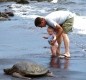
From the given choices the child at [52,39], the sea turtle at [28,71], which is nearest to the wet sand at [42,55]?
the sea turtle at [28,71]

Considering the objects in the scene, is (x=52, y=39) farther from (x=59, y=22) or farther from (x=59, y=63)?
(x=59, y=63)

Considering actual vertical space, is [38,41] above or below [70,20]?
below

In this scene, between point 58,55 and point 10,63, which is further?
point 58,55

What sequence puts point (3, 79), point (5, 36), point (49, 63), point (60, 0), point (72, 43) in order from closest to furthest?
point (3, 79) < point (49, 63) < point (72, 43) < point (5, 36) < point (60, 0)

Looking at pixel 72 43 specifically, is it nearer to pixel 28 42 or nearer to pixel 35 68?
pixel 28 42

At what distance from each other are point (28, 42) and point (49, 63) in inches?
150

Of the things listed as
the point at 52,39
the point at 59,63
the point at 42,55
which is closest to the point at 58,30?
the point at 52,39

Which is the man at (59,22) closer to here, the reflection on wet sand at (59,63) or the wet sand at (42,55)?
the reflection on wet sand at (59,63)

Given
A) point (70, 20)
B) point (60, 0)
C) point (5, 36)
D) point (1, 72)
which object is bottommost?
point (60, 0)

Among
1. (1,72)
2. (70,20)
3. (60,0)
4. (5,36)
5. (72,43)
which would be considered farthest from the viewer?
(60,0)

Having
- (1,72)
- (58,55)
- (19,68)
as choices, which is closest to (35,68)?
(19,68)

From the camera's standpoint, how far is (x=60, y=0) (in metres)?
53.3

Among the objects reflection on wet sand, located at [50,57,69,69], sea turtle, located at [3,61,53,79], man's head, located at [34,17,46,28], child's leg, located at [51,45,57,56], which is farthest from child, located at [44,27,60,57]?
sea turtle, located at [3,61,53,79]

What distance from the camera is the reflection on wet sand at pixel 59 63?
9.19 meters
